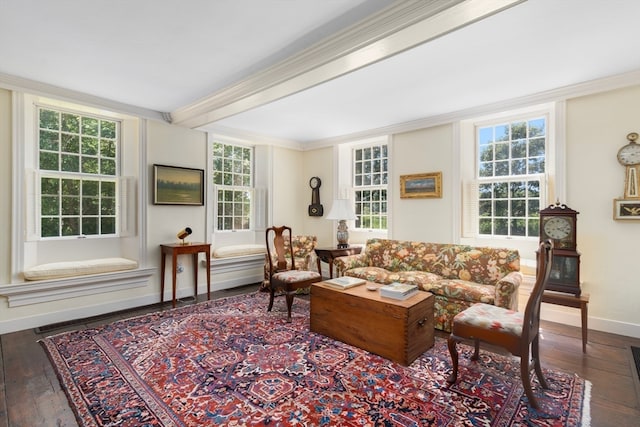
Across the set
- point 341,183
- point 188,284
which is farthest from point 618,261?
point 188,284

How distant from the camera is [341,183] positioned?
18.3 ft

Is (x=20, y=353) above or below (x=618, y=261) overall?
below

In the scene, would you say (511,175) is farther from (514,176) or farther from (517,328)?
(517,328)

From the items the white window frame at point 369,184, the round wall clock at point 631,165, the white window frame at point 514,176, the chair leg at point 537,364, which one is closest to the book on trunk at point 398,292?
the chair leg at point 537,364

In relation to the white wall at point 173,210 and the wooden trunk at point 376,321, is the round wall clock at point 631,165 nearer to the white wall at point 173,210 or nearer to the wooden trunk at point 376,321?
the wooden trunk at point 376,321

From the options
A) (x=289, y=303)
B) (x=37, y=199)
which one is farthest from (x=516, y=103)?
(x=37, y=199)

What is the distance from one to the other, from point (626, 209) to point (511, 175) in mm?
1181

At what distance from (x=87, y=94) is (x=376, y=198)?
4202 mm

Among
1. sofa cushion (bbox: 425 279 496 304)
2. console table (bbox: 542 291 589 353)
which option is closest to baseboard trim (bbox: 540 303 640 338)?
console table (bbox: 542 291 589 353)

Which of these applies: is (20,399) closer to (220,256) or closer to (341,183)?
(220,256)

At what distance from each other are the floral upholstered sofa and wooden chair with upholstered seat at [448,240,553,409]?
2.28 feet

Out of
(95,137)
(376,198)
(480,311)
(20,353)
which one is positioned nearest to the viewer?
(480,311)

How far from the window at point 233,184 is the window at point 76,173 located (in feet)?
4.75

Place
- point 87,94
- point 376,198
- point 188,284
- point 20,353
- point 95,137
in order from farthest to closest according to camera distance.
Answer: point 376,198 → point 188,284 → point 95,137 → point 87,94 → point 20,353
